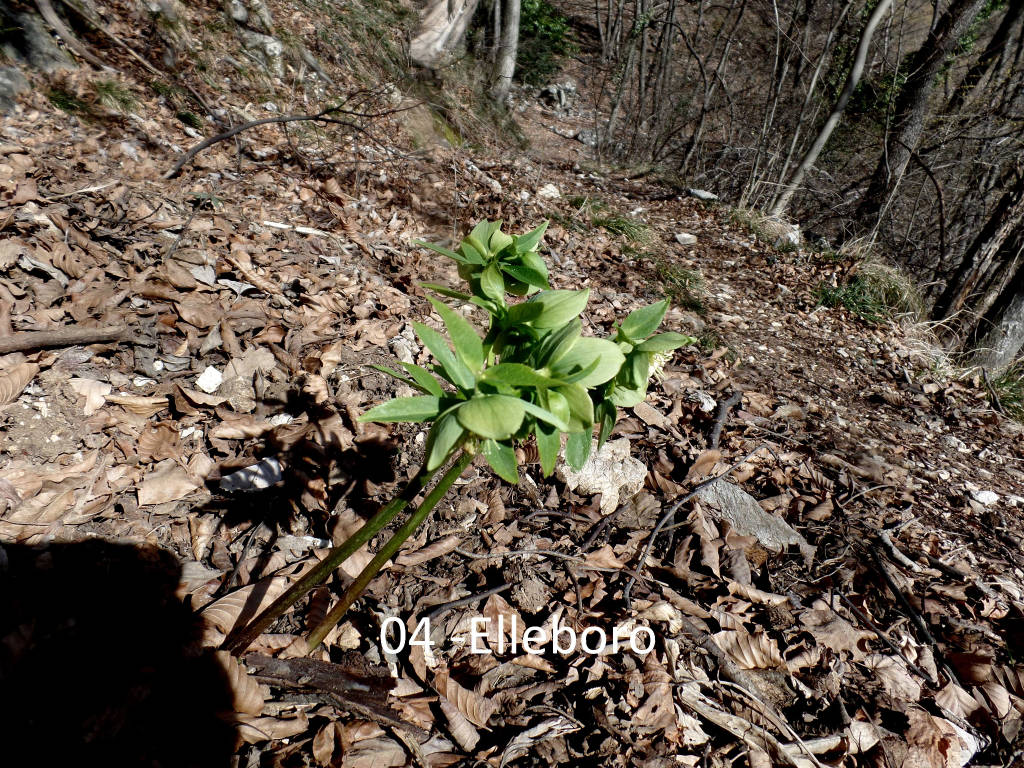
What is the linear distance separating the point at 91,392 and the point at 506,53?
8.82 metres

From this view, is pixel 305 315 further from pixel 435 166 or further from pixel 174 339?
→ pixel 435 166

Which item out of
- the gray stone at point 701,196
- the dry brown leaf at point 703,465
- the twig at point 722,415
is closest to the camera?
the dry brown leaf at point 703,465

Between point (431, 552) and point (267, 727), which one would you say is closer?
point (267, 727)

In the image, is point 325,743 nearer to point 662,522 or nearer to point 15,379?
point 662,522

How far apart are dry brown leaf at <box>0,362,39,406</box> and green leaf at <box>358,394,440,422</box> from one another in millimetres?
1710

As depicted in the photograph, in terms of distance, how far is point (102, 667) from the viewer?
1.31 metres

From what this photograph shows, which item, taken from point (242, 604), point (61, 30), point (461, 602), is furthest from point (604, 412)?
point (61, 30)

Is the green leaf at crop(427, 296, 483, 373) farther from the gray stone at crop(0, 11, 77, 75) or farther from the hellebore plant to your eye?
the gray stone at crop(0, 11, 77, 75)

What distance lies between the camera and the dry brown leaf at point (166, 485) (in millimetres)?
1733

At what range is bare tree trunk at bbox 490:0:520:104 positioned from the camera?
8.59m

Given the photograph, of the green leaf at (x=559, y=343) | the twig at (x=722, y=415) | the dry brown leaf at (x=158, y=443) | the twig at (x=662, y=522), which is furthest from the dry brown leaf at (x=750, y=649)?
the dry brown leaf at (x=158, y=443)

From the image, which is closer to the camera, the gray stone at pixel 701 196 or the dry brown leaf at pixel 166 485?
the dry brown leaf at pixel 166 485

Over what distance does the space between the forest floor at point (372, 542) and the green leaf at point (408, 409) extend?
0.96 metres

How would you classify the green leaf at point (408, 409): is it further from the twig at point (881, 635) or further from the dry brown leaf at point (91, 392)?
the twig at point (881, 635)
